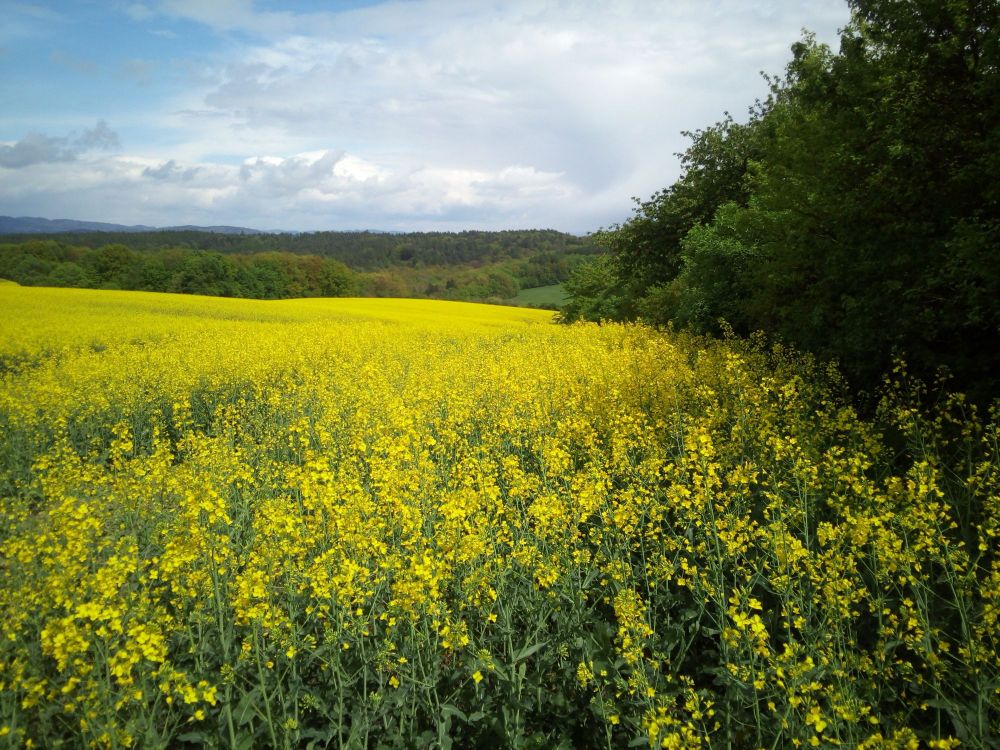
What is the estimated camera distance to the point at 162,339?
1784cm

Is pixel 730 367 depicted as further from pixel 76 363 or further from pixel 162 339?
pixel 162 339

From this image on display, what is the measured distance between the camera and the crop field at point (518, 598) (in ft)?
9.50

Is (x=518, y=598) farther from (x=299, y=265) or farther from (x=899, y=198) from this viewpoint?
(x=299, y=265)

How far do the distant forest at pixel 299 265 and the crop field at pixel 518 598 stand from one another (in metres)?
37.9

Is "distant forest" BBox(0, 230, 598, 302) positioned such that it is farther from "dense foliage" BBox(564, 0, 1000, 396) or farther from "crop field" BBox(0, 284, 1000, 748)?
"crop field" BBox(0, 284, 1000, 748)

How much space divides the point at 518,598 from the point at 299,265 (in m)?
69.7

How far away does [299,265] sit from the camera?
67.7 metres

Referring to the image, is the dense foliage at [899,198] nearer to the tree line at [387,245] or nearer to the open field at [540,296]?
the open field at [540,296]

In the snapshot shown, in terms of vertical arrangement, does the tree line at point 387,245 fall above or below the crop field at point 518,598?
above

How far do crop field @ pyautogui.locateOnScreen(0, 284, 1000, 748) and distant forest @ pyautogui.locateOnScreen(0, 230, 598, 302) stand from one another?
3792 centimetres

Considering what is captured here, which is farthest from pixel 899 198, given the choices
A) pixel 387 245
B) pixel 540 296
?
pixel 387 245

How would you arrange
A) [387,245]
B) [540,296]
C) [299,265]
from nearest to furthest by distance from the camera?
[299,265], [540,296], [387,245]

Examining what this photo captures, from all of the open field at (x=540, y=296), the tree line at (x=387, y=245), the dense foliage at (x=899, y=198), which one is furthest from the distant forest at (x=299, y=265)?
the dense foliage at (x=899, y=198)

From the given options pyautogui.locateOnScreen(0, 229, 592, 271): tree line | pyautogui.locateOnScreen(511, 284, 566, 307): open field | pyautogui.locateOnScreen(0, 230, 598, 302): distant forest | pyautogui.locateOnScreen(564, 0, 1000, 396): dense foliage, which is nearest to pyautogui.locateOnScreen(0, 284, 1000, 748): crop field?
pyautogui.locateOnScreen(564, 0, 1000, 396): dense foliage
